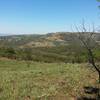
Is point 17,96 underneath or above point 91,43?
underneath

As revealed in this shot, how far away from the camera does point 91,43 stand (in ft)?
68.5

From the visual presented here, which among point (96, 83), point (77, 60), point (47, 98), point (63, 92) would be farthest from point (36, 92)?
point (77, 60)

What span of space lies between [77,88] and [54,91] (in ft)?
8.41

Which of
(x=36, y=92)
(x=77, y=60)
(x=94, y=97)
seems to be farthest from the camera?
(x=77, y=60)

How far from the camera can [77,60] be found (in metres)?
50.6

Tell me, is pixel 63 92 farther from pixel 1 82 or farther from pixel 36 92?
pixel 1 82

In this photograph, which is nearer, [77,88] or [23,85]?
[23,85]

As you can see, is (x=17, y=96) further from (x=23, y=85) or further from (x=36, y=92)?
(x=23, y=85)

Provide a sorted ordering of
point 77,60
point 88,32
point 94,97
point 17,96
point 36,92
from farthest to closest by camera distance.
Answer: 1. point 77,60
2. point 88,32
3. point 94,97
4. point 36,92
5. point 17,96

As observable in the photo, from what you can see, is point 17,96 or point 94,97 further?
point 94,97

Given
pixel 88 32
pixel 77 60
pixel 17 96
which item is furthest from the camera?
pixel 77 60

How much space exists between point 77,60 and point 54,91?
35.4 metres

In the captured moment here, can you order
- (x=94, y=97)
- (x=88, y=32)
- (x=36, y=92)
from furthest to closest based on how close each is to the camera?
(x=88, y=32), (x=94, y=97), (x=36, y=92)

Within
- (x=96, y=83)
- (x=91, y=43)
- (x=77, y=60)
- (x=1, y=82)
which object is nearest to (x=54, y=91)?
(x=1, y=82)
